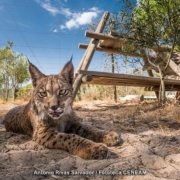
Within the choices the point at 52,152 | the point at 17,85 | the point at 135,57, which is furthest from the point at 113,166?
the point at 17,85

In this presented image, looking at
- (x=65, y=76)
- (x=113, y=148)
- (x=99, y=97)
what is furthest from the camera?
(x=99, y=97)

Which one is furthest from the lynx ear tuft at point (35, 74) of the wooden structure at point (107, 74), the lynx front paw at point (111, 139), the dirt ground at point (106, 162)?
the wooden structure at point (107, 74)

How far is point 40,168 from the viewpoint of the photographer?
5.59 ft

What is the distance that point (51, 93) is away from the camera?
255 cm

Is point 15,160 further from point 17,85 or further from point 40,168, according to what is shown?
point 17,85

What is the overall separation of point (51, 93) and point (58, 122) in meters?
0.41

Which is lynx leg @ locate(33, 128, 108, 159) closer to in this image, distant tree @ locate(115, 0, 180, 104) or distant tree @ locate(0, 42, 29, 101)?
distant tree @ locate(115, 0, 180, 104)

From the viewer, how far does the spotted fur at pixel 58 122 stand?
2143mm

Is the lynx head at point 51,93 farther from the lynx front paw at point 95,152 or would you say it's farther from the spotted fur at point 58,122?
the lynx front paw at point 95,152

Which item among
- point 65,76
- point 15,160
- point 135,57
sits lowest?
point 15,160

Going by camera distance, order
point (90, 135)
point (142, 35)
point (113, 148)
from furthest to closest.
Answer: point (142, 35)
point (90, 135)
point (113, 148)

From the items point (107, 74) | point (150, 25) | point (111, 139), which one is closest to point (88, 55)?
point (107, 74)

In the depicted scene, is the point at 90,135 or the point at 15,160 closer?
the point at 15,160

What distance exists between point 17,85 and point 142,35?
25.3m
